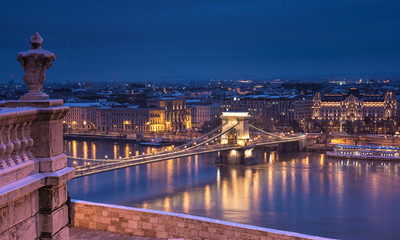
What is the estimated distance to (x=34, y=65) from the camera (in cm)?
136

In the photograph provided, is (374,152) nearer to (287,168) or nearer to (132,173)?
(287,168)

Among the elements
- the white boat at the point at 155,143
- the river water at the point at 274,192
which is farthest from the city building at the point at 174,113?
the river water at the point at 274,192

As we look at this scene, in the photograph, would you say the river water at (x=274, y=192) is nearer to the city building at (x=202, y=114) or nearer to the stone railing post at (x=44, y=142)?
the stone railing post at (x=44, y=142)

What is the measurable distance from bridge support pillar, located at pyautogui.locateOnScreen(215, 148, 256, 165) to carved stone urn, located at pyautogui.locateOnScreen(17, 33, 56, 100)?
1338 centimetres

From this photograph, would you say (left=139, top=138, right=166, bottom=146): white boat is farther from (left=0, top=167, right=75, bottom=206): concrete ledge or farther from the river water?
(left=0, top=167, right=75, bottom=206): concrete ledge

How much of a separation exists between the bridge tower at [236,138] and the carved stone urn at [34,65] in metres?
13.4

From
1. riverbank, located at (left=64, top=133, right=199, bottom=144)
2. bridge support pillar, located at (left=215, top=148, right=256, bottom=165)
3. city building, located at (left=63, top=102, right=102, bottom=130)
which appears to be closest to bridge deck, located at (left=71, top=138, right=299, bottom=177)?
bridge support pillar, located at (left=215, top=148, right=256, bottom=165)

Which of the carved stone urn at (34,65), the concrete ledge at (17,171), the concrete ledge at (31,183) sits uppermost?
the carved stone urn at (34,65)

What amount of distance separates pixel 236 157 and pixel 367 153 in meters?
3.62

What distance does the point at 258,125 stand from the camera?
22984 millimetres

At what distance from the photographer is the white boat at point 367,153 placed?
15.2 meters

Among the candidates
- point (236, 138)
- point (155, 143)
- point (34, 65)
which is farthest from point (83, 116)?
point (34, 65)

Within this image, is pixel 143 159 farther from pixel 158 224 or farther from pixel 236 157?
pixel 158 224

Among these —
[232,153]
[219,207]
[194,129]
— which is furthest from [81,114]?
[219,207]
